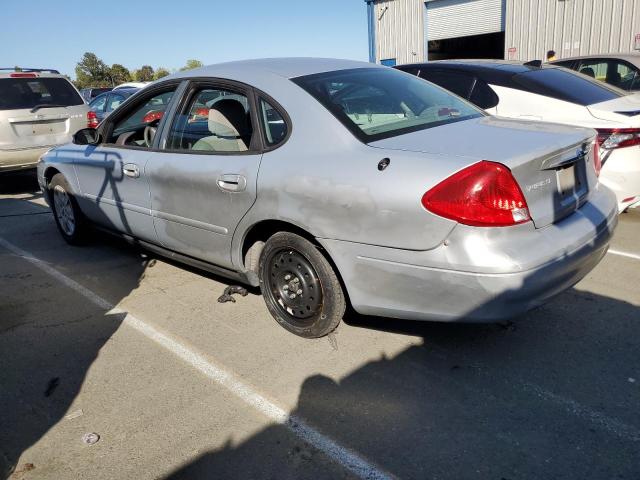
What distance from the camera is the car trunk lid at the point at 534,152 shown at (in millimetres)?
2629

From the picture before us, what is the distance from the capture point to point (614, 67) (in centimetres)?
849

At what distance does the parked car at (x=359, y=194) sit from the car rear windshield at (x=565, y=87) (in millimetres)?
1891

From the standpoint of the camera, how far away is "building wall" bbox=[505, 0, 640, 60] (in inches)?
625

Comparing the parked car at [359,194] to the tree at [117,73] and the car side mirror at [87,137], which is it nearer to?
the car side mirror at [87,137]

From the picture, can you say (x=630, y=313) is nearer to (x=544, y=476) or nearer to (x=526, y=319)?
(x=526, y=319)

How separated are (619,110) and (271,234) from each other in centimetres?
347

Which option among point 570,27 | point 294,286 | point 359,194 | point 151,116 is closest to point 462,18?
point 570,27

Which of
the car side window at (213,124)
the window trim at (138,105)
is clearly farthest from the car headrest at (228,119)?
the window trim at (138,105)

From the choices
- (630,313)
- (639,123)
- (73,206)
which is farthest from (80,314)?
(639,123)

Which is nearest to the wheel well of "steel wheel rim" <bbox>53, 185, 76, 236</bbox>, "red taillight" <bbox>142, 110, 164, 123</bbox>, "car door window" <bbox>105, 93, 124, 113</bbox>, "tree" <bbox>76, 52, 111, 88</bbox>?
"red taillight" <bbox>142, 110, 164, 123</bbox>

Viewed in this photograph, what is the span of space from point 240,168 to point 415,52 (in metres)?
20.8

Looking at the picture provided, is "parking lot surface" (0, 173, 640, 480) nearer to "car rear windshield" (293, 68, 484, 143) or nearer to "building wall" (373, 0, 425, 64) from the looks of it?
"car rear windshield" (293, 68, 484, 143)

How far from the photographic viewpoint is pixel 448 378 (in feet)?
9.69

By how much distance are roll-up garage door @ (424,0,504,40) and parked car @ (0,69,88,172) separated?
15.8 metres
